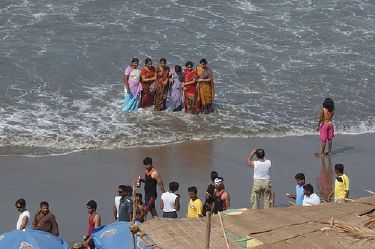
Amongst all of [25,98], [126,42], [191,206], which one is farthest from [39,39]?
[191,206]

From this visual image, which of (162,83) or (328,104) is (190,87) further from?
(328,104)

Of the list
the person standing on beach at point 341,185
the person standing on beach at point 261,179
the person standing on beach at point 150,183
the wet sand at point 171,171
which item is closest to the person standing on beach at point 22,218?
the wet sand at point 171,171

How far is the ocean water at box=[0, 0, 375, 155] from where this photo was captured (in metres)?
17.6

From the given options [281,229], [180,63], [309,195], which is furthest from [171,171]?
[281,229]

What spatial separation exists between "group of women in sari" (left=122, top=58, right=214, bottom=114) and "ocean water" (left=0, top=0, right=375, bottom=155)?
229 millimetres

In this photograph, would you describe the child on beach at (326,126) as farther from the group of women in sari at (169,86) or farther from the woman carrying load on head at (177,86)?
the woman carrying load on head at (177,86)

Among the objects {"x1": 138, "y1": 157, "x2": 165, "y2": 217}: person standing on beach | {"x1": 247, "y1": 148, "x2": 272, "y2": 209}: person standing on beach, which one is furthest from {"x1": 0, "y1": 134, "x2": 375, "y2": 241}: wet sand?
{"x1": 247, "y1": 148, "x2": 272, "y2": 209}: person standing on beach

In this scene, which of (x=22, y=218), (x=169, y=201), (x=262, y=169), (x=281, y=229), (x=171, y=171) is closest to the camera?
(x=281, y=229)

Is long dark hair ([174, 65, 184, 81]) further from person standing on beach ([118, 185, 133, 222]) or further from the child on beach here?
→ person standing on beach ([118, 185, 133, 222])

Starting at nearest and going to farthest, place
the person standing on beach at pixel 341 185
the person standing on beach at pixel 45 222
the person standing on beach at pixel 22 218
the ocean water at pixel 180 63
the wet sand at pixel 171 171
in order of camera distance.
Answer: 1. the person standing on beach at pixel 45 222
2. the person standing on beach at pixel 22 218
3. the person standing on beach at pixel 341 185
4. the wet sand at pixel 171 171
5. the ocean water at pixel 180 63

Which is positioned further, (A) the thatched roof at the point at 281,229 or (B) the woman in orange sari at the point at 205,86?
(B) the woman in orange sari at the point at 205,86

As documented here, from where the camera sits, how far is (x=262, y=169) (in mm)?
12750

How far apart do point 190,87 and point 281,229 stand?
9982 mm

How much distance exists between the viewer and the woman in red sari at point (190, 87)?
1784cm
